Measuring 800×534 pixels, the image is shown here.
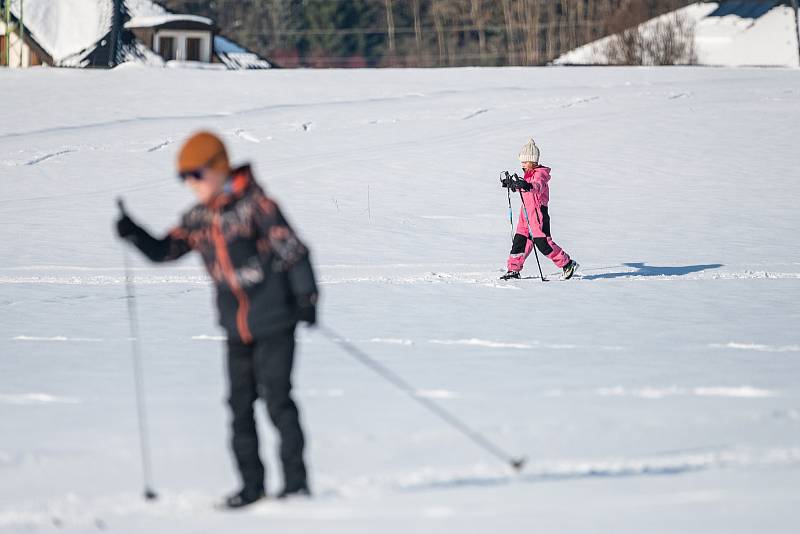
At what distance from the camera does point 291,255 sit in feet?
15.0

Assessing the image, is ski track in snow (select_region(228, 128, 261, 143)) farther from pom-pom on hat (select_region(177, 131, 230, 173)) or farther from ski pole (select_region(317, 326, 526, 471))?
pom-pom on hat (select_region(177, 131, 230, 173))

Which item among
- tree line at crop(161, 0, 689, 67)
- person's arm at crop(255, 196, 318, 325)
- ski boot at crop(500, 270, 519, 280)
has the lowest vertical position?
ski boot at crop(500, 270, 519, 280)

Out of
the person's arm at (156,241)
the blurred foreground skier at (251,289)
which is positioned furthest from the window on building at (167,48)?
the blurred foreground skier at (251,289)

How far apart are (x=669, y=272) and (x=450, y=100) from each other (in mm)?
15823

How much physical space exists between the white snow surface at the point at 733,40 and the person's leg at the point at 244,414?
43.0m

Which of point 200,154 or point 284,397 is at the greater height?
point 200,154

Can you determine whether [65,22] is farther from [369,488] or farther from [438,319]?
[369,488]

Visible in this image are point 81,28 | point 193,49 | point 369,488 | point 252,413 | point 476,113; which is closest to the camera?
point 252,413

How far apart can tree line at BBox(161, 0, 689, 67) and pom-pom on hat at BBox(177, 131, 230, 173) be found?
191ft

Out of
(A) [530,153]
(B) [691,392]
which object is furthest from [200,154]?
(A) [530,153]

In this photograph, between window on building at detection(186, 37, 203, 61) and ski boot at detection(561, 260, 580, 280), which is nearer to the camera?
ski boot at detection(561, 260, 580, 280)

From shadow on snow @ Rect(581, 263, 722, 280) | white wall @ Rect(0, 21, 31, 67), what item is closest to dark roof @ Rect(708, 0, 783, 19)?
white wall @ Rect(0, 21, 31, 67)

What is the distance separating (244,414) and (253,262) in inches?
24.3

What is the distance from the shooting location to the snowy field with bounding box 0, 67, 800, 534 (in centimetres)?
486
